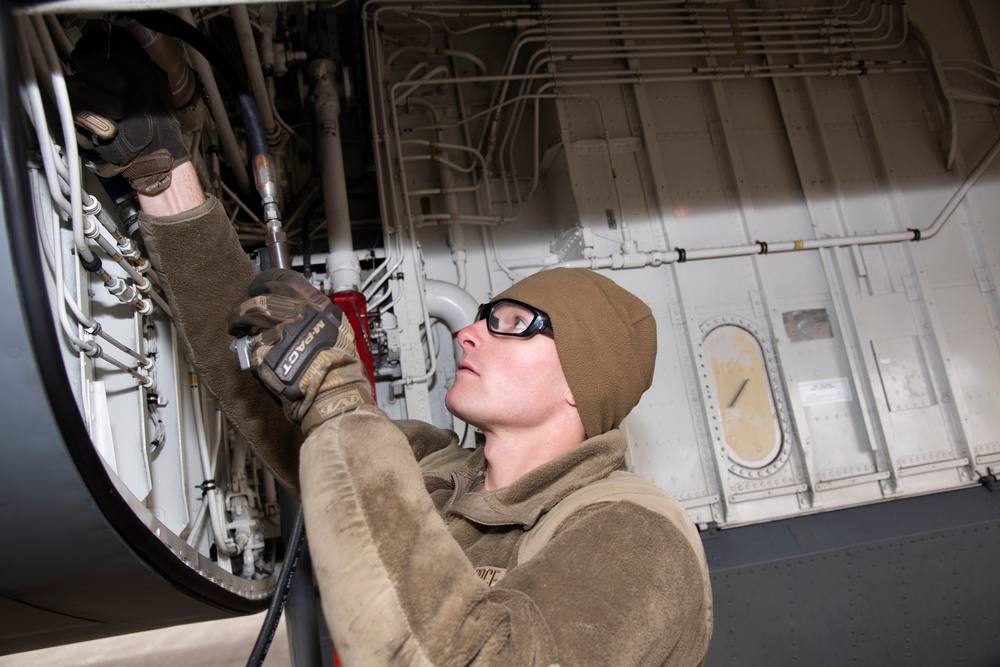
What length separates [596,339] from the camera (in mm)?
1431

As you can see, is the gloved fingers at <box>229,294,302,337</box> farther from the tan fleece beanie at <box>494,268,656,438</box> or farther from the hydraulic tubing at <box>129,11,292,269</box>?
the tan fleece beanie at <box>494,268,656,438</box>

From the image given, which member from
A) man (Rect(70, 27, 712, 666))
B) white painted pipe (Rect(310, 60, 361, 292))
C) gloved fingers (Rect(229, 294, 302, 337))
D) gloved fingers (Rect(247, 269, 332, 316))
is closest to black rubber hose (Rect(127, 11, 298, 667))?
man (Rect(70, 27, 712, 666))

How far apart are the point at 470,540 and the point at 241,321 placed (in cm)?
66

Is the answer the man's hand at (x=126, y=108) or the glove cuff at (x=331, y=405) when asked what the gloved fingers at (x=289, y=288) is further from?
the man's hand at (x=126, y=108)

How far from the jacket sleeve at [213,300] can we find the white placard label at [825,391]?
305cm

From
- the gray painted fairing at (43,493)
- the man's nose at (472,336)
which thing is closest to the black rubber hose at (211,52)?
the gray painted fairing at (43,493)

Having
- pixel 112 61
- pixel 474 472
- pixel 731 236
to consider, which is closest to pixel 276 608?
pixel 474 472

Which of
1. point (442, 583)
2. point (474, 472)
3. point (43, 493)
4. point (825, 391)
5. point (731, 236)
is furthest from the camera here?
point (731, 236)

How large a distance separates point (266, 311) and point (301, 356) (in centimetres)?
10

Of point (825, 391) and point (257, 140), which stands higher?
point (257, 140)

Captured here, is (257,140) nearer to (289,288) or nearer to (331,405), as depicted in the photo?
(289,288)

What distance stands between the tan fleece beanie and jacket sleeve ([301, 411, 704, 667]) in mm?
437

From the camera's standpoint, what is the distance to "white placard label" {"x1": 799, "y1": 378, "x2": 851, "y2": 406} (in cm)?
353

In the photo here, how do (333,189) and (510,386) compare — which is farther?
(333,189)
